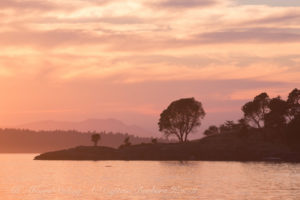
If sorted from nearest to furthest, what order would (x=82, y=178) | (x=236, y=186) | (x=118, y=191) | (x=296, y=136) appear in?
(x=118, y=191) → (x=236, y=186) → (x=82, y=178) → (x=296, y=136)

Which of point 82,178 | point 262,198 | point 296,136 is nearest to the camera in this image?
point 262,198

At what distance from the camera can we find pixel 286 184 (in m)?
106

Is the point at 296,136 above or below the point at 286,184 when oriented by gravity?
above

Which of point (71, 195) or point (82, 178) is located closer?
point (71, 195)

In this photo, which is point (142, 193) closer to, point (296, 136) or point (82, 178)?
point (82, 178)

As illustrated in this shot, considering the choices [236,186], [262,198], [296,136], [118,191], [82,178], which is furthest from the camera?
[296,136]

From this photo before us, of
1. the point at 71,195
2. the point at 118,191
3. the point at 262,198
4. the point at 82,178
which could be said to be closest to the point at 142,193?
the point at 118,191

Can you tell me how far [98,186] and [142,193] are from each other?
55.6 feet

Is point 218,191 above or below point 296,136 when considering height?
below

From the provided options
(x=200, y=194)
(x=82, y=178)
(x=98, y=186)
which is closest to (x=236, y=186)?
(x=200, y=194)

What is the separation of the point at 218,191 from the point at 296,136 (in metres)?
112

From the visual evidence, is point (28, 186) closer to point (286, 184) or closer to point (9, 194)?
point (9, 194)

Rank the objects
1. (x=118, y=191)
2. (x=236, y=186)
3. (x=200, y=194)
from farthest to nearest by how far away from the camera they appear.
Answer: (x=236, y=186)
(x=118, y=191)
(x=200, y=194)

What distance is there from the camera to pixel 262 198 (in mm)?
81438
